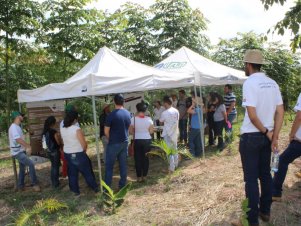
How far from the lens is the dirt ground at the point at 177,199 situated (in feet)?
17.2

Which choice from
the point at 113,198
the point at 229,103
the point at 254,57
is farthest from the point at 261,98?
the point at 229,103

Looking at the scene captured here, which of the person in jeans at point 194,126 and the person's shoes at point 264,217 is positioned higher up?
the person in jeans at point 194,126

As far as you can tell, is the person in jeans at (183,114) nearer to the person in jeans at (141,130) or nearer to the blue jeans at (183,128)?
the blue jeans at (183,128)

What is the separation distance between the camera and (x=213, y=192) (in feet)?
20.9

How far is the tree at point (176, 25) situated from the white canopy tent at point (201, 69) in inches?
288

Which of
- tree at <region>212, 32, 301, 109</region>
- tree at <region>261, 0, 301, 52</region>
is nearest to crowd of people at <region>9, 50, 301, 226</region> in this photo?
tree at <region>261, 0, 301, 52</region>

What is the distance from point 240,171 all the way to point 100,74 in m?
3.51

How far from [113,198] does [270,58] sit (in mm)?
17871

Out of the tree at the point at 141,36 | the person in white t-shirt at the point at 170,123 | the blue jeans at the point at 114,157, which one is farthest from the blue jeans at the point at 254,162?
the tree at the point at 141,36

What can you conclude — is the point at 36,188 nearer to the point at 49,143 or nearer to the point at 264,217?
the point at 49,143

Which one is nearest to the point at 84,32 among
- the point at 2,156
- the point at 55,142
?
the point at 2,156

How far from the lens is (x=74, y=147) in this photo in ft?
21.4

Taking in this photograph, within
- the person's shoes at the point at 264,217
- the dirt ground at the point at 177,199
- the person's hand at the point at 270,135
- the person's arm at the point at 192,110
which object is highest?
the person's arm at the point at 192,110

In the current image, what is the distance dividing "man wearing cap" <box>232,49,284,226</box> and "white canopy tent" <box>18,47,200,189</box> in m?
3.01
